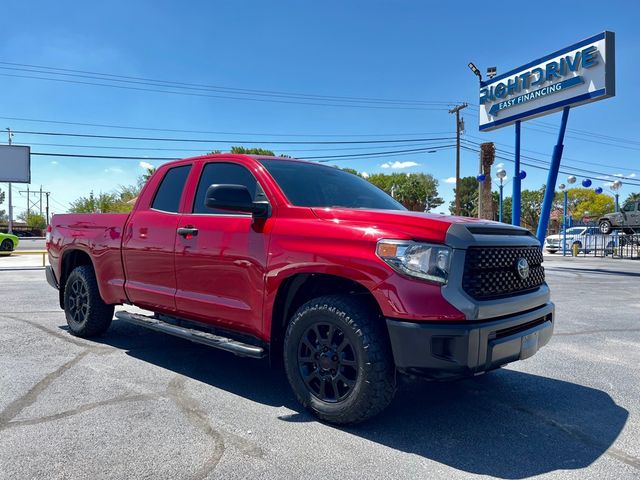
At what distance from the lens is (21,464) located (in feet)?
8.38

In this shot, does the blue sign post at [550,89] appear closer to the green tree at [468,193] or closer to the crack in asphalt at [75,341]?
the crack in asphalt at [75,341]

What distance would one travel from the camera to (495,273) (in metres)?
3.05

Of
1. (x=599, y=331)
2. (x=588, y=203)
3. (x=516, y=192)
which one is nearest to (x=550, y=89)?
(x=516, y=192)

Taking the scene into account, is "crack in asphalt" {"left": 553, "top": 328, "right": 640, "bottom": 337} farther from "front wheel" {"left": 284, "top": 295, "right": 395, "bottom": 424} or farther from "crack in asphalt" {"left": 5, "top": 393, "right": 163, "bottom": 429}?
"crack in asphalt" {"left": 5, "top": 393, "right": 163, "bottom": 429}

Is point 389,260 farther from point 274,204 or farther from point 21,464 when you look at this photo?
point 21,464

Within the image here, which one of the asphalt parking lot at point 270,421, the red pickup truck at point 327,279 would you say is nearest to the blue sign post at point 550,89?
the asphalt parking lot at point 270,421

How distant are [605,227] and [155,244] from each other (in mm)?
31473

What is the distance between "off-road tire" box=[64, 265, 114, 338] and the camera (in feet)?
17.1

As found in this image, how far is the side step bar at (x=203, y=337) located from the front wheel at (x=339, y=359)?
0.92 ft

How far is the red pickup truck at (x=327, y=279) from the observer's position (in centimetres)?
277

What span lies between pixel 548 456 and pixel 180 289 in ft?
9.89

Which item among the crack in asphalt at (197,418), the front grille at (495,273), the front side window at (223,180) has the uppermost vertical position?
the front side window at (223,180)

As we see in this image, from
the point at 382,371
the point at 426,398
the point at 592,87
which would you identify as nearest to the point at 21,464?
the point at 382,371

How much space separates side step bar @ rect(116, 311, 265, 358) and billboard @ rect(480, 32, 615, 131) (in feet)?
56.4
